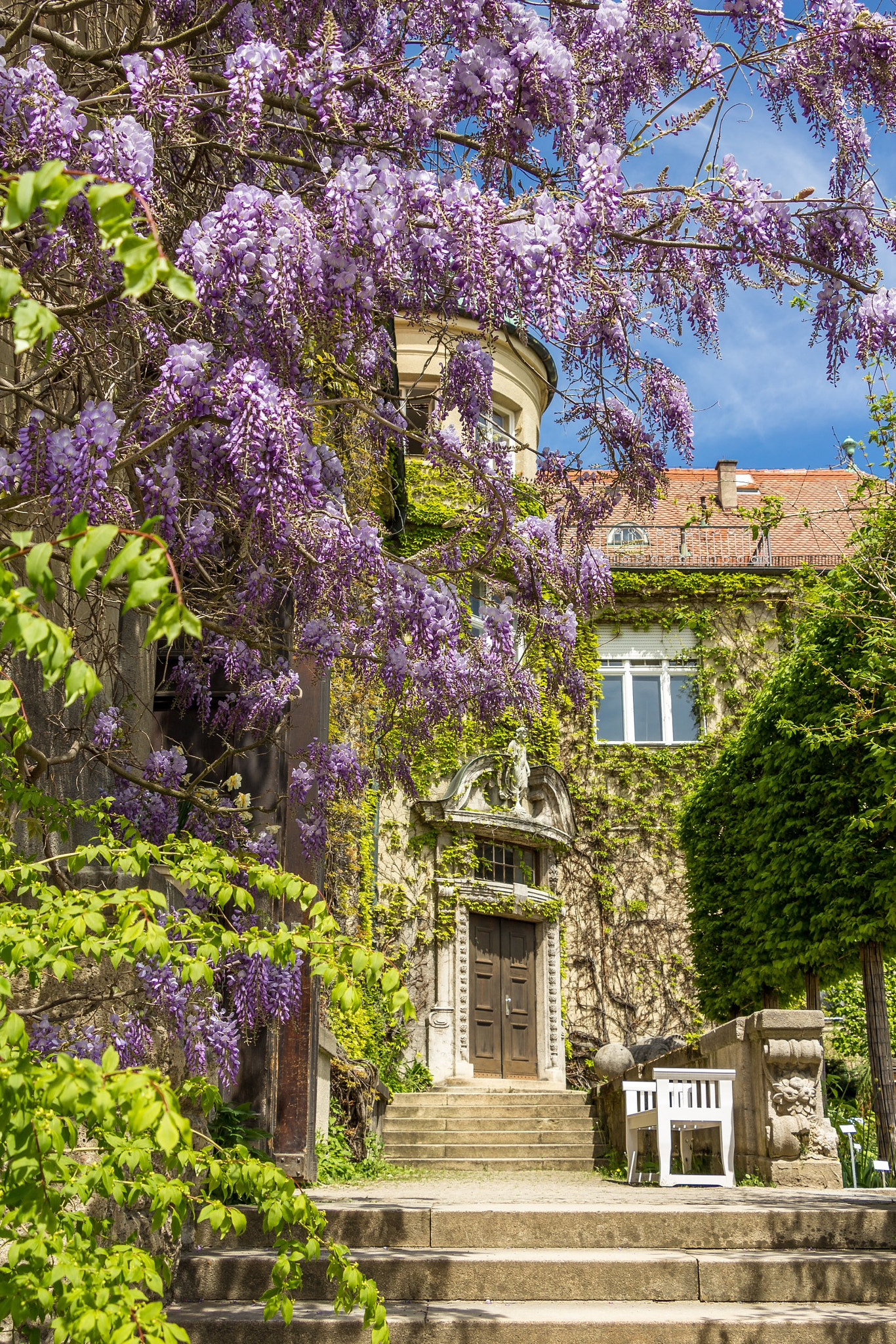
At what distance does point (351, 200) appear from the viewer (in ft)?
10.8

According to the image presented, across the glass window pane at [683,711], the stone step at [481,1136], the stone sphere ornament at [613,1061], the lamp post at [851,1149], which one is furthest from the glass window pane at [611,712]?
the lamp post at [851,1149]

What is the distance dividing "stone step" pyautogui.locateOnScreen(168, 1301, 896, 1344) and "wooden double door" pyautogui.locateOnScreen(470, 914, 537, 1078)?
413 inches

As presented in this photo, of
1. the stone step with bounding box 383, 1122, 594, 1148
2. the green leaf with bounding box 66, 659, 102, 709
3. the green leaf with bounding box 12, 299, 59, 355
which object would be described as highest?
the green leaf with bounding box 12, 299, 59, 355

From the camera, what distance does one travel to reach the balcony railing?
1709 centimetres

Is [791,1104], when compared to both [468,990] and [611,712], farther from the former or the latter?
[611,712]

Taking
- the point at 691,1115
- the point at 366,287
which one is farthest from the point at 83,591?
the point at 691,1115

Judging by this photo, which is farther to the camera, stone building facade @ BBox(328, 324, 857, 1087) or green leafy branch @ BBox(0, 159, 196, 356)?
stone building facade @ BBox(328, 324, 857, 1087)

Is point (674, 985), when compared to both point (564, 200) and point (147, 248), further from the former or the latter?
point (147, 248)

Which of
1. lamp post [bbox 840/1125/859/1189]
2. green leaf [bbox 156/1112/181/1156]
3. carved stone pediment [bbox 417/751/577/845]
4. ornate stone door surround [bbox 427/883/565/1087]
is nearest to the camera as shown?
green leaf [bbox 156/1112/181/1156]

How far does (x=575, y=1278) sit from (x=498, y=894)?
1024 cm

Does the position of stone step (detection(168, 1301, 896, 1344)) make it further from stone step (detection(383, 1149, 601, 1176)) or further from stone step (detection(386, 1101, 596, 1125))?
stone step (detection(386, 1101, 596, 1125))

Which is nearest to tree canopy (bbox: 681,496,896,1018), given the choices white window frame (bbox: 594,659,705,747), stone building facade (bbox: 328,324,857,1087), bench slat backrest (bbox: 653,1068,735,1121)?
bench slat backrest (bbox: 653,1068,735,1121)

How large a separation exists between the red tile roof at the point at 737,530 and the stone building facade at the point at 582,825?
0.19 ft

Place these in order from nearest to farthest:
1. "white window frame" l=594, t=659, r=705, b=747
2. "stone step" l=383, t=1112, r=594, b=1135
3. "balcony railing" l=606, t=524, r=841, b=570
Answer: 1. "stone step" l=383, t=1112, r=594, b=1135
2. "white window frame" l=594, t=659, r=705, b=747
3. "balcony railing" l=606, t=524, r=841, b=570
